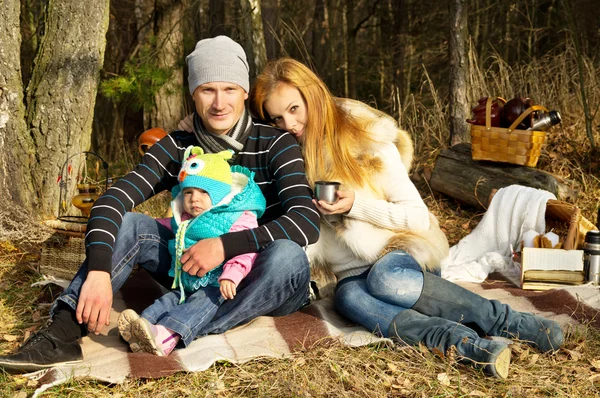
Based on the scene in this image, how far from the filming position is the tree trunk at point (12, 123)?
15.6ft

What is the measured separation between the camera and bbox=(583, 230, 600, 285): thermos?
3.97 m

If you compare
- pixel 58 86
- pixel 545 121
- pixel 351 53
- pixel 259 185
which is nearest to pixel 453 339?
pixel 259 185

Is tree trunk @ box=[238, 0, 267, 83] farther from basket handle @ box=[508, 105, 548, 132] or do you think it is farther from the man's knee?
the man's knee

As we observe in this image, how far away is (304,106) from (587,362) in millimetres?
1732

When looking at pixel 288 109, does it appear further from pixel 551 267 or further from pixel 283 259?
pixel 551 267

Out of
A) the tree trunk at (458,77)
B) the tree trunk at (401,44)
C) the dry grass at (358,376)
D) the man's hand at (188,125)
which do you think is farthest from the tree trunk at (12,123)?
the tree trunk at (401,44)

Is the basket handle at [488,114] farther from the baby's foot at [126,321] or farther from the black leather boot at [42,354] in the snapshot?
the black leather boot at [42,354]

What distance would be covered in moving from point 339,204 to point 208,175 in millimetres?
624

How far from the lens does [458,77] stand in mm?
6715

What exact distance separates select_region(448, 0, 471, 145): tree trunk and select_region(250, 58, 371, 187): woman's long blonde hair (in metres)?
3.46

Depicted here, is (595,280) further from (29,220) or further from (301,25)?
(301,25)

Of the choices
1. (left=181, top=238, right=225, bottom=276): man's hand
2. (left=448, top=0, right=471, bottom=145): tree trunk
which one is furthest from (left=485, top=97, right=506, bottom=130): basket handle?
(left=181, top=238, right=225, bottom=276): man's hand

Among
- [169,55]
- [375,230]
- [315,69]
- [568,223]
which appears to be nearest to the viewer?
[375,230]

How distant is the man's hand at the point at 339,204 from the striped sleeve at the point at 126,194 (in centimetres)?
75
